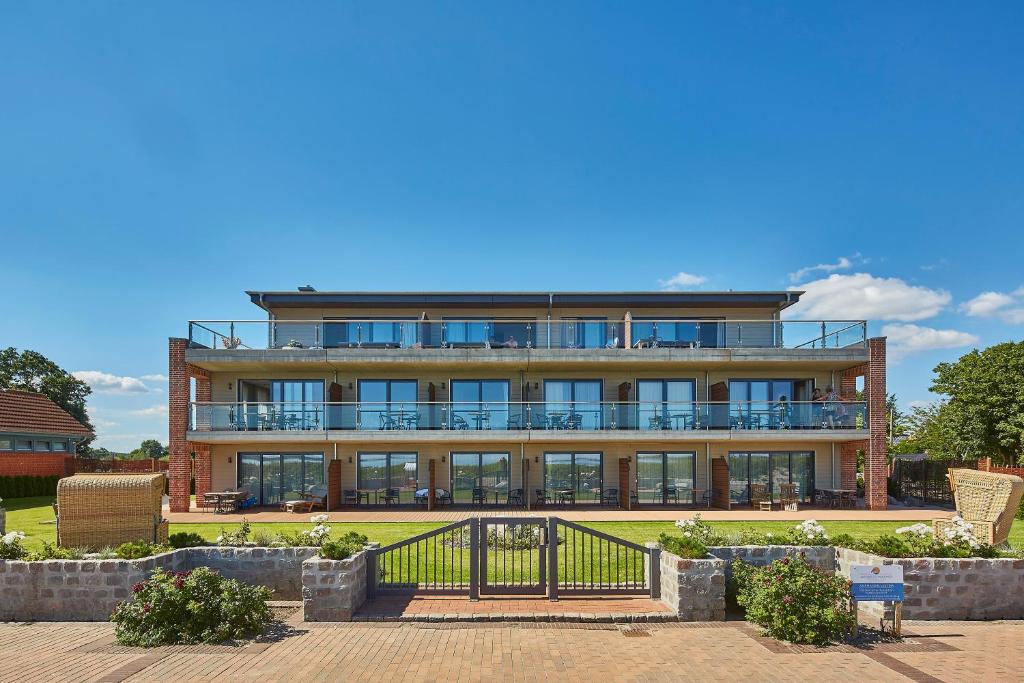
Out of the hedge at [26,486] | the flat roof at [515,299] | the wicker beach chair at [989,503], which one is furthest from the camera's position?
the hedge at [26,486]

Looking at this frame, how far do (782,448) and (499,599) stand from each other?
631 inches

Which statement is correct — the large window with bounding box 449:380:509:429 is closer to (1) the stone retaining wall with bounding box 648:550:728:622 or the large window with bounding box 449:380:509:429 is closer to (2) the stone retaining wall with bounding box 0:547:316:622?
(1) the stone retaining wall with bounding box 648:550:728:622

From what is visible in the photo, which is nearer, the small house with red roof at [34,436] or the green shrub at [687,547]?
the green shrub at [687,547]

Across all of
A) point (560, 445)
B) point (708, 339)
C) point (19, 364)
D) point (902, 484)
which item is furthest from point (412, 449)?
point (19, 364)

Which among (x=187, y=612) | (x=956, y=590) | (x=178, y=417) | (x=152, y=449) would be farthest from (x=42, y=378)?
(x=956, y=590)

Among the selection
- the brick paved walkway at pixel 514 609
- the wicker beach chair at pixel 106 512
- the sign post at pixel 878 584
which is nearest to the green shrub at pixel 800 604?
the sign post at pixel 878 584

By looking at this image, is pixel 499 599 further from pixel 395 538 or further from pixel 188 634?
pixel 395 538

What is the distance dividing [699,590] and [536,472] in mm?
13741

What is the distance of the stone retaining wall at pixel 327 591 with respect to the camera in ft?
29.5

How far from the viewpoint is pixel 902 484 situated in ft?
82.3

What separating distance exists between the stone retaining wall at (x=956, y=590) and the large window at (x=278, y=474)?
1798 centimetres

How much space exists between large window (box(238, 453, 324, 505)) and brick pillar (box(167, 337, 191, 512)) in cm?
204

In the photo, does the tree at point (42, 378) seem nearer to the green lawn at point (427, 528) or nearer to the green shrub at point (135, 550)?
the green lawn at point (427, 528)

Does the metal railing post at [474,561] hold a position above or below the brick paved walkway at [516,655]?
above
